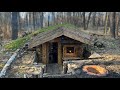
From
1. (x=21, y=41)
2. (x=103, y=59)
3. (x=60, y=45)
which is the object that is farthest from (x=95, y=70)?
(x=21, y=41)

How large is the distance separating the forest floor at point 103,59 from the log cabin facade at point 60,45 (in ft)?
1.53

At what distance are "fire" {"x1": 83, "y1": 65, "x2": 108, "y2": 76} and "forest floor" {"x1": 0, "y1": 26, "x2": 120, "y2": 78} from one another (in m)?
0.18

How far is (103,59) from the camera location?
31.5 ft

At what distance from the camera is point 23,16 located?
11070mm

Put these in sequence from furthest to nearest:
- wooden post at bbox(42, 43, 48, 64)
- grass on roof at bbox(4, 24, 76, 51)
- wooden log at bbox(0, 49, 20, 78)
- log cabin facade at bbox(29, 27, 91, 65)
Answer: grass on roof at bbox(4, 24, 76, 51) → wooden post at bbox(42, 43, 48, 64) → log cabin facade at bbox(29, 27, 91, 65) → wooden log at bbox(0, 49, 20, 78)

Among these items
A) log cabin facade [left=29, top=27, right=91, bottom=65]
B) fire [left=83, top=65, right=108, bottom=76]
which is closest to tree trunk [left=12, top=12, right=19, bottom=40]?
log cabin facade [left=29, top=27, right=91, bottom=65]

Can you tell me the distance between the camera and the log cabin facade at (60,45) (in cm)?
994

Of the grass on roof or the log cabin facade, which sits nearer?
the log cabin facade

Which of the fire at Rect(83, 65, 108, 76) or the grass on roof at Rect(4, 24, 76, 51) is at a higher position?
the grass on roof at Rect(4, 24, 76, 51)

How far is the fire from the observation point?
323 inches

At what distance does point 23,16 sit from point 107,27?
3381 mm

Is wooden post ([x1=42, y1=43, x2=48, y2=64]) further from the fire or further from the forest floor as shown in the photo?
the fire
